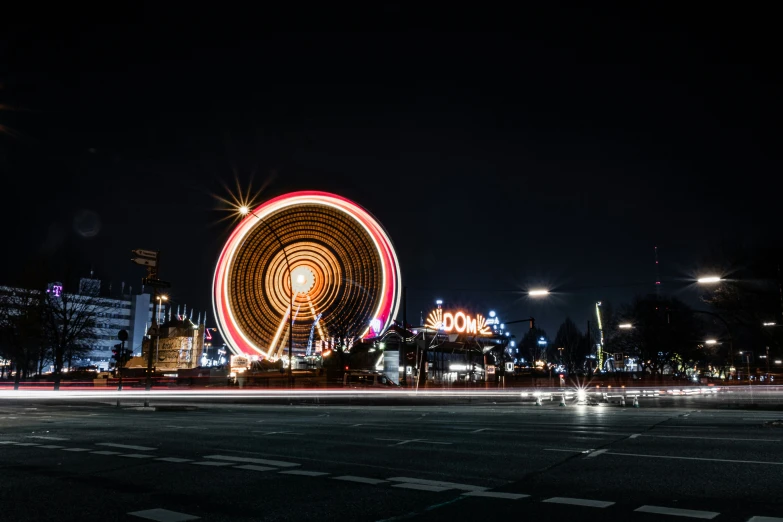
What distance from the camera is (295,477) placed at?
8.80 metres

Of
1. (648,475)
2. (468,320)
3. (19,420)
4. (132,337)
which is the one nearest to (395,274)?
(468,320)

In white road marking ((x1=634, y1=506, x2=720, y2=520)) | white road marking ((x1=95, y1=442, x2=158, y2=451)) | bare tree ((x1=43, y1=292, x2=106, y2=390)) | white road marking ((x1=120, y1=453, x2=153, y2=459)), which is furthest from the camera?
bare tree ((x1=43, y1=292, x2=106, y2=390))

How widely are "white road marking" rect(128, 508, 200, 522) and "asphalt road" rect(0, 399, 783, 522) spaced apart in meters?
0.03

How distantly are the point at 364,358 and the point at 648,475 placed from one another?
7403cm

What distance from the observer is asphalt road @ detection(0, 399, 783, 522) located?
6605 millimetres

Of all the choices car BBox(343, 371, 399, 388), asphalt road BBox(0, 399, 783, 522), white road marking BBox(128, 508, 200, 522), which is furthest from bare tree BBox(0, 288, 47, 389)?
white road marking BBox(128, 508, 200, 522)

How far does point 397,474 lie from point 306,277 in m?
73.4

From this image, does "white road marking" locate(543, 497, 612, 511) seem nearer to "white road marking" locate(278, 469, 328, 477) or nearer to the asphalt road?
the asphalt road

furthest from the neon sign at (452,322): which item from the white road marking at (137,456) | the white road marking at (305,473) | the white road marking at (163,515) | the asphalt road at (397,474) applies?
the white road marking at (163,515)

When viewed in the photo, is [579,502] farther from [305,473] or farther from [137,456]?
[137,456]

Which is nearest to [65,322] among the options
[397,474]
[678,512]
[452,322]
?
[452,322]

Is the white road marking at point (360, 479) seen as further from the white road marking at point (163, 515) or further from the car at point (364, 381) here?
the car at point (364, 381)

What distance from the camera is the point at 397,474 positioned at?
29.4 feet

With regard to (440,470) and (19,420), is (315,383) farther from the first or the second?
(440,470)
